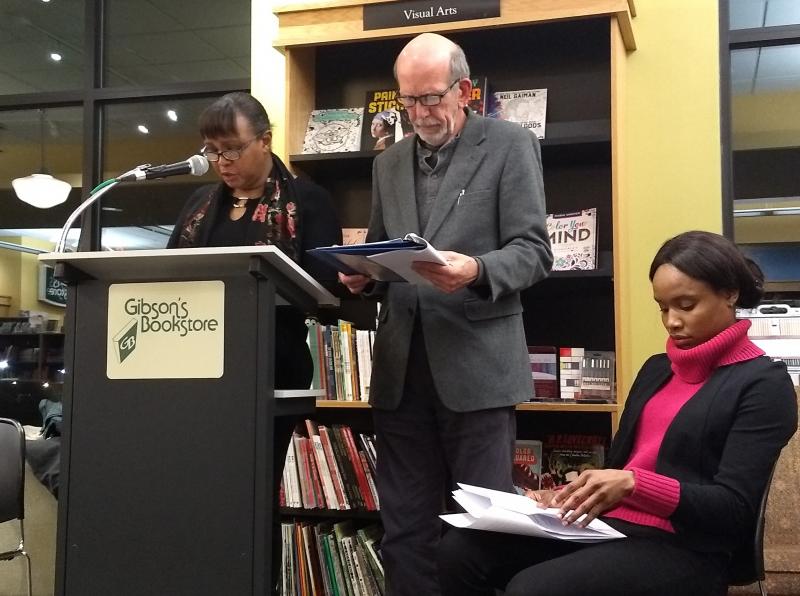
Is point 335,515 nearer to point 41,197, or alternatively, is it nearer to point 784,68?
point 41,197

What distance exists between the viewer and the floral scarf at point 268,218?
6.56 ft

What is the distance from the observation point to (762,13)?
291 cm

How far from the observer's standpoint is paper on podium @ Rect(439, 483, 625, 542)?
1349 mm

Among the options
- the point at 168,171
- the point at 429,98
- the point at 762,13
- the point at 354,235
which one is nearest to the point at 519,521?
the point at 429,98

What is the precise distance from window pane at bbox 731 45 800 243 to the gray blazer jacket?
4.48 feet

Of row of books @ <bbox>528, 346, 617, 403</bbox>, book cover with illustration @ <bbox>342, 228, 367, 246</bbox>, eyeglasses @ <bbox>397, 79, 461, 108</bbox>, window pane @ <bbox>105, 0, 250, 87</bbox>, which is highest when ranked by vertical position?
window pane @ <bbox>105, 0, 250, 87</bbox>

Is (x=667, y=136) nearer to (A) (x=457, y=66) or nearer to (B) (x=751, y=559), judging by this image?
(A) (x=457, y=66)

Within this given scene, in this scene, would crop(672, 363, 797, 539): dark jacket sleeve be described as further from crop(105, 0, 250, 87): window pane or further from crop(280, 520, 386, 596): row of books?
crop(105, 0, 250, 87): window pane

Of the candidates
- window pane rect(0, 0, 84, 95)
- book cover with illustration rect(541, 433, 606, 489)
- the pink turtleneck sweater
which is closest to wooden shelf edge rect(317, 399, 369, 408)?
book cover with illustration rect(541, 433, 606, 489)

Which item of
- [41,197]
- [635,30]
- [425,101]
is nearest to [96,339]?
[425,101]

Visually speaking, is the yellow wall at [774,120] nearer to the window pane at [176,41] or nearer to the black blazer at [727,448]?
the window pane at [176,41]

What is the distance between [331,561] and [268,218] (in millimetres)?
1251

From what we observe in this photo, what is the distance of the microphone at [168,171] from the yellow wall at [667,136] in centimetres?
154

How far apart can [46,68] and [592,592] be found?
12.7 ft
